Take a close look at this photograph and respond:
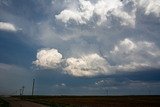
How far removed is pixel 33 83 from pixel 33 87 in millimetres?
3293

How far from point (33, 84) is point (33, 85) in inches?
34.5

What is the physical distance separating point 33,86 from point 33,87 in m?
0.87

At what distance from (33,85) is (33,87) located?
164cm

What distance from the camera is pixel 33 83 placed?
463 feet

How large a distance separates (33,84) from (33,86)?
1.65m

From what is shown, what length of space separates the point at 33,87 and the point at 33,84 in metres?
2.52

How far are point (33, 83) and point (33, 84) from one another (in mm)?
779

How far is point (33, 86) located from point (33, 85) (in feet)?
2.54

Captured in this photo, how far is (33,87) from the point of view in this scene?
5453 inches

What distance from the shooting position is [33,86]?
457 feet
